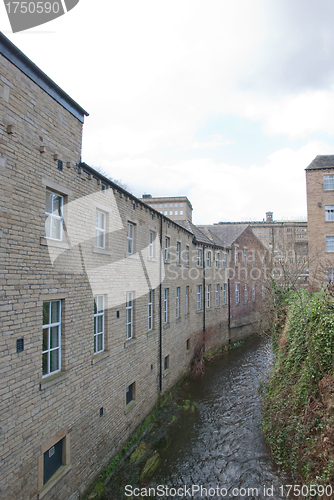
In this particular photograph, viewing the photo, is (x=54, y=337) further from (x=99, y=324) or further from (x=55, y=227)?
(x=55, y=227)

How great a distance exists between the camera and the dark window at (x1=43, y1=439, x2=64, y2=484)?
7.03 meters

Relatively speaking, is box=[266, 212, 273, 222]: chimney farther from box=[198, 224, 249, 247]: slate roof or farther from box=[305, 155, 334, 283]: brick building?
box=[305, 155, 334, 283]: brick building

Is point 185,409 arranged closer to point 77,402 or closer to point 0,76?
point 77,402

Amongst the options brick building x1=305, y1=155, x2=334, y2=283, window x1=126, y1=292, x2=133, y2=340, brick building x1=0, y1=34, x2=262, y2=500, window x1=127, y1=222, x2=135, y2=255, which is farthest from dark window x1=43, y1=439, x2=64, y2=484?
brick building x1=305, y1=155, x2=334, y2=283

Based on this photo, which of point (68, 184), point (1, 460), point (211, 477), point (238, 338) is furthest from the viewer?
point (238, 338)

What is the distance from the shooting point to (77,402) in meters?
8.19

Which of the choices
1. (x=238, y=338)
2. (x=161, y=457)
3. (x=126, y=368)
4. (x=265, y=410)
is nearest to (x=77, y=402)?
(x=126, y=368)

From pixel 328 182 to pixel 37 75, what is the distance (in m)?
25.7

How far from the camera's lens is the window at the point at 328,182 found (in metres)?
25.9

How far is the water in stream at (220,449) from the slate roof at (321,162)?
1839cm

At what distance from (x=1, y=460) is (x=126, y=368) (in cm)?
605

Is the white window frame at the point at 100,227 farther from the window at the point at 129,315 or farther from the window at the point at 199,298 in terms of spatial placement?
the window at the point at 199,298

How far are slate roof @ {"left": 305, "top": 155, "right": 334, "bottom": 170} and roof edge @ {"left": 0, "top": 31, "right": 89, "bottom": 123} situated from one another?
23575mm

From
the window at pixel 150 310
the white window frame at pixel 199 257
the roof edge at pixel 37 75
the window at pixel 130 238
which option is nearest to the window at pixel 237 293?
the white window frame at pixel 199 257
